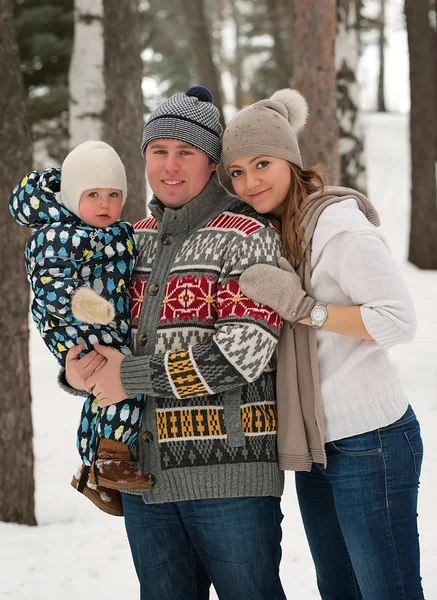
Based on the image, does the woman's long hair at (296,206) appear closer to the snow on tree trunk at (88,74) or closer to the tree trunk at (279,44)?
the snow on tree trunk at (88,74)

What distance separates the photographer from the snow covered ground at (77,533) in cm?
405

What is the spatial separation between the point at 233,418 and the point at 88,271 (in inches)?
27.4

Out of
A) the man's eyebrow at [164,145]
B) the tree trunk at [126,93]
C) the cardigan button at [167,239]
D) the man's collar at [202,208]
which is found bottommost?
the cardigan button at [167,239]

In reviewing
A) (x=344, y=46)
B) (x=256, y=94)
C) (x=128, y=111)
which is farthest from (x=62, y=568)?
(x=256, y=94)

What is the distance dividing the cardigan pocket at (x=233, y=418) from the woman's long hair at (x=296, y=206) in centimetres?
47

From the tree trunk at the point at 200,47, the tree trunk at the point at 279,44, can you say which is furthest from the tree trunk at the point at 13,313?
the tree trunk at the point at 279,44

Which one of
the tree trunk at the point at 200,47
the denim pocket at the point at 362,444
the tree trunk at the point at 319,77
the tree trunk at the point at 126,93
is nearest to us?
the denim pocket at the point at 362,444

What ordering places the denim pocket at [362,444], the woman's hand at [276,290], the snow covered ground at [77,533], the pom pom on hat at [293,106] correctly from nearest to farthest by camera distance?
the woman's hand at [276,290], the denim pocket at [362,444], the pom pom on hat at [293,106], the snow covered ground at [77,533]

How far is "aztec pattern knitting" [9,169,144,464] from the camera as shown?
2.49 meters

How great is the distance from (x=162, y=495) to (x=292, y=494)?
9.08 feet

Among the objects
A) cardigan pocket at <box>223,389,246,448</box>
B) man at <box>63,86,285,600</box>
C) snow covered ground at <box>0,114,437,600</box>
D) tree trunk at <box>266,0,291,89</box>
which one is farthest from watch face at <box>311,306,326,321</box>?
tree trunk at <box>266,0,291,89</box>

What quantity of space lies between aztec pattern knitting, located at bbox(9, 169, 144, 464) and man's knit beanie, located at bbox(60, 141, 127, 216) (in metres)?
0.05

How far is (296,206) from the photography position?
8.11 feet

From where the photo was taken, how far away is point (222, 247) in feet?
8.00
